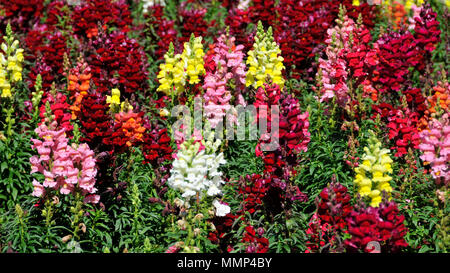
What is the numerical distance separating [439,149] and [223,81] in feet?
8.68

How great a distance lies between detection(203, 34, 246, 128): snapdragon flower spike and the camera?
27.1 feet

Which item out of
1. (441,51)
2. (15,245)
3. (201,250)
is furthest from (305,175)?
(441,51)

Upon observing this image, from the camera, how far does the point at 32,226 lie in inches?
278

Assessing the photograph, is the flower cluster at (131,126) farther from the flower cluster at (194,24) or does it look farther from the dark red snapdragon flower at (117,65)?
the flower cluster at (194,24)

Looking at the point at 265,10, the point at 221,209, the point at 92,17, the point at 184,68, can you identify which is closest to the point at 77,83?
the point at 184,68

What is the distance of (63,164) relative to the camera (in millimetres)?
6797

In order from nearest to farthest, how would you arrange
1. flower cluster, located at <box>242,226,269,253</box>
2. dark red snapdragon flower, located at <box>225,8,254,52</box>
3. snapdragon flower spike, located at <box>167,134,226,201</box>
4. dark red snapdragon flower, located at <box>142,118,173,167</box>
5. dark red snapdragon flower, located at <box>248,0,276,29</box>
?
flower cluster, located at <box>242,226,269,253</box>, snapdragon flower spike, located at <box>167,134,226,201</box>, dark red snapdragon flower, located at <box>142,118,173,167</box>, dark red snapdragon flower, located at <box>225,8,254,52</box>, dark red snapdragon flower, located at <box>248,0,276,29</box>

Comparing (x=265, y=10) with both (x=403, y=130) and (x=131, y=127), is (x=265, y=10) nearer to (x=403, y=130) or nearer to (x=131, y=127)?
(x=403, y=130)

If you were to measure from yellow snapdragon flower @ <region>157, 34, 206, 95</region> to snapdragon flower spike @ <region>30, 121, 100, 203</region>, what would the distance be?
202 centimetres

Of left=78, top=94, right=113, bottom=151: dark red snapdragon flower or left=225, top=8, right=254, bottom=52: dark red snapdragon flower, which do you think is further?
left=225, top=8, right=254, bottom=52: dark red snapdragon flower

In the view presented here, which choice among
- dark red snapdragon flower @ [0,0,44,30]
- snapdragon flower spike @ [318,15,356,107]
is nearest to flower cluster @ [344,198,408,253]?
snapdragon flower spike @ [318,15,356,107]

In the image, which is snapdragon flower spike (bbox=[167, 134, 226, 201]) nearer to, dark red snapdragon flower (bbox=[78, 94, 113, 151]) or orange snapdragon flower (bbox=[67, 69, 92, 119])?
dark red snapdragon flower (bbox=[78, 94, 113, 151])

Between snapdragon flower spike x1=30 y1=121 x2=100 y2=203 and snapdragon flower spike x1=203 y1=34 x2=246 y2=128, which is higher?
snapdragon flower spike x1=203 y1=34 x2=246 y2=128

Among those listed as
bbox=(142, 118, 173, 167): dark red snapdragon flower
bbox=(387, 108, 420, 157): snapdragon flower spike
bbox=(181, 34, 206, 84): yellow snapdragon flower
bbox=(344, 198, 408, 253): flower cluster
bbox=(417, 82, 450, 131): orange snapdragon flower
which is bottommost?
bbox=(344, 198, 408, 253): flower cluster
